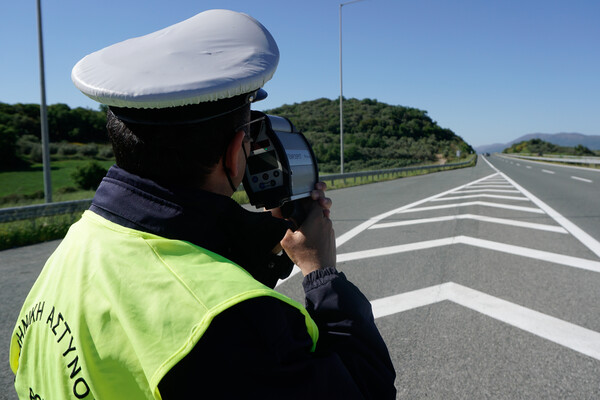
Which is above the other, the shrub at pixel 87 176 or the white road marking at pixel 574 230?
the shrub at pixel 87 176

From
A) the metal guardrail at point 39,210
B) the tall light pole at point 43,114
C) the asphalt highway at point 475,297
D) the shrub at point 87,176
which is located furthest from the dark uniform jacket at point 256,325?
the shrub at point 87,176

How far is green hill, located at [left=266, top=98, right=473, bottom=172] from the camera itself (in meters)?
50.0

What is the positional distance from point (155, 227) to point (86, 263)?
0.17 metres

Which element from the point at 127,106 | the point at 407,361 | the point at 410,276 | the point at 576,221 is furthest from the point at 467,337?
the point at 576,221

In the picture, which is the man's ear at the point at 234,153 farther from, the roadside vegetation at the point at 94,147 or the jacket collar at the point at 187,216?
the roadside vegetation at the point at 94,147

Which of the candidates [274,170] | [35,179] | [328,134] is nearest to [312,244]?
[274,170]

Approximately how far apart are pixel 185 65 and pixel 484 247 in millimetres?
6004

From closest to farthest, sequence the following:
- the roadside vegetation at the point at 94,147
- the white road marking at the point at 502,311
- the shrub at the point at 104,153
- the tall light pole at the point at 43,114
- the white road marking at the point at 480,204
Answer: the white road marking at the point at 502,311 → the tall light pole at the point at 43,114 → the white road marking at the point at 480,204 → the roadside vegetation at the point at 94,147 → the shrub at the point at 104,153

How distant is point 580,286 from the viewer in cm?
432

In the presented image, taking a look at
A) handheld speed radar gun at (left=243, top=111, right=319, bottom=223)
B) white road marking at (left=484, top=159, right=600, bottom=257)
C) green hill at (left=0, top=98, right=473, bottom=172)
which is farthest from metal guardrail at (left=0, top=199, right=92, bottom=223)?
white road marking at (left=484, top=159, right=600, bottom=257)

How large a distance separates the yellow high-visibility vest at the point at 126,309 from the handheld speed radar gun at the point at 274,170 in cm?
45

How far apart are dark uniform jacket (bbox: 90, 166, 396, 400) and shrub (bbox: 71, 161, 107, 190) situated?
74.6 feet

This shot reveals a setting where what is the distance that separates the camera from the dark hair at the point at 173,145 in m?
0.90

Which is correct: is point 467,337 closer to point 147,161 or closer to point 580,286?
point 580,286
